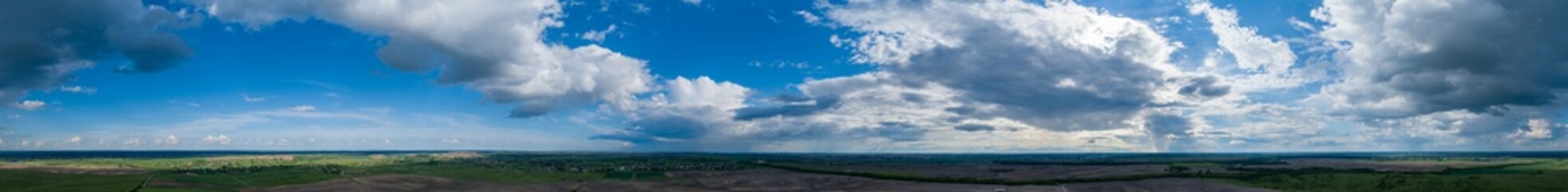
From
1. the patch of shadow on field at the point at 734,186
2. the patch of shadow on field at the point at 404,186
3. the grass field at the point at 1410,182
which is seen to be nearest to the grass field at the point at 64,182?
the patch of shadow on field at the point at 404,186

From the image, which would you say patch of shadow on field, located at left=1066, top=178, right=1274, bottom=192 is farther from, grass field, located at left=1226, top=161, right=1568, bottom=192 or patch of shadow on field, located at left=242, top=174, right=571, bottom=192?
patch of shadow on field, located at left=242, top=174, right=571, bottom=192

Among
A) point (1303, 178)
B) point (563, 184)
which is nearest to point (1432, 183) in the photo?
point (1303, 178)

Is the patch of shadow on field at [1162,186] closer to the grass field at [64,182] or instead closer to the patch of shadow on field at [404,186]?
the patch of shadow on field at [404,186]

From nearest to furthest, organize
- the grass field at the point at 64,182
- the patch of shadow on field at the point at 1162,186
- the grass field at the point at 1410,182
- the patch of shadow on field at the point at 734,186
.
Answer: the grass field at the point at 1410,182 < the grass field at the point at 64,182 < the patch of shadow on field at the point at 734,186 < the patch of shadow on field at the point at 1162,186

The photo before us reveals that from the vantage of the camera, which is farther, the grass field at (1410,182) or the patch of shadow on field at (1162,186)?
the patch of shadow on field at (1162,186)

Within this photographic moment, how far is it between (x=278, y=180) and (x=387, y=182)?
785 inches

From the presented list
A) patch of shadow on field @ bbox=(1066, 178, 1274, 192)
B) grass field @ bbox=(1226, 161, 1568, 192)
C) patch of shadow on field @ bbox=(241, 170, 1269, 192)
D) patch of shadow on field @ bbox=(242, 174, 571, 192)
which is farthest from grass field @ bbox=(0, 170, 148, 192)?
grass field @ bbox=(1226, 161, 1568, 192)

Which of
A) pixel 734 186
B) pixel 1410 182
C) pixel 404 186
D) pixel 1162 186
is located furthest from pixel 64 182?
pixel 1410 182

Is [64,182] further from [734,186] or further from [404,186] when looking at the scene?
[734,186]

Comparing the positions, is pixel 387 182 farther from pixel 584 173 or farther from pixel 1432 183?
pixel 1432 183

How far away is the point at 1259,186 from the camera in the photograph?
146m

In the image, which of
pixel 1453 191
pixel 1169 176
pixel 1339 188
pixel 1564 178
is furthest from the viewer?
pixel 1169 176

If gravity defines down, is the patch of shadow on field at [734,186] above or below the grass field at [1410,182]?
below

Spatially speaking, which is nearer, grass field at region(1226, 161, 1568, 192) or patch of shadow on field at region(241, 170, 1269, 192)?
grass field at region(1226, 161, 1568, 192)
